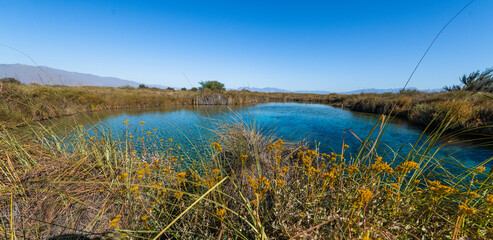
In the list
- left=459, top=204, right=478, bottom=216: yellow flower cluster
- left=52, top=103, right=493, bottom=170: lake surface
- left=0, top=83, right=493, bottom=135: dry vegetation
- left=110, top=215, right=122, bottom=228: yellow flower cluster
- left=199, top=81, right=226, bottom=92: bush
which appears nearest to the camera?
left=459, top=204, right=478, bottom=216: yellow flower cluster

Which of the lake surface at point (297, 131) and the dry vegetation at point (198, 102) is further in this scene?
the lake surface at point (297, 131)

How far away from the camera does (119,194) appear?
1.62 m

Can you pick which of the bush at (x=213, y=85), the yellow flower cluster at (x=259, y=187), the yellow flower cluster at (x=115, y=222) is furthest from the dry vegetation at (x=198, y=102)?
the bush at (x=213, y=85)

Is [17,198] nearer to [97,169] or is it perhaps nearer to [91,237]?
[97,169]

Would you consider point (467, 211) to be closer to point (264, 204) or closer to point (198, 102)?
point (264, 204)

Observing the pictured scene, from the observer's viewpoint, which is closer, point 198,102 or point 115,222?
point 115,222

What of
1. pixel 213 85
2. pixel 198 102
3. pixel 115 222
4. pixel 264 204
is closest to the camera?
pixel 115 222

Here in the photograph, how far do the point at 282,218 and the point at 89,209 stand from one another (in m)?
1.90

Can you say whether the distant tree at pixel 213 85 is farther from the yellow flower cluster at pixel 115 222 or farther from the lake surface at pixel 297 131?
the yellow flower cluster at pixel 115 222

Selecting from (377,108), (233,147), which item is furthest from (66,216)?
(377,108)

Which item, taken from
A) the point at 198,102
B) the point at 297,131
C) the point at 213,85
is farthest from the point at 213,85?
the point at 297,131

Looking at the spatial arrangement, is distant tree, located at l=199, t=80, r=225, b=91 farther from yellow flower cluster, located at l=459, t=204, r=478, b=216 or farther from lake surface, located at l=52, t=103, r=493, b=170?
yellow flower cluster, located at l=459, t=204, r=478, b=216

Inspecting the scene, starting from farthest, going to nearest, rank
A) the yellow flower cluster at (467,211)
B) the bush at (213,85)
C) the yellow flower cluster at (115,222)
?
1. the bush at (213,85)
2. the yellow flower cluster at (115,222)
3. the yellow flower cluster at (467,211)

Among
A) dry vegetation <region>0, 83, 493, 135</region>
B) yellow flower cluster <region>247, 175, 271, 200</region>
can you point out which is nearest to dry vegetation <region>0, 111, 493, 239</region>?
yellow flower cluster <region>247, 175, 271, 200</region>
